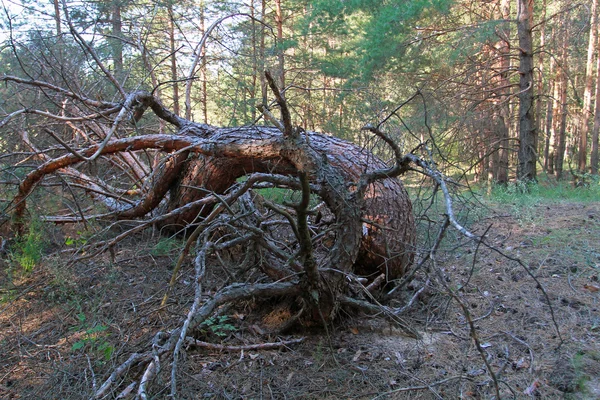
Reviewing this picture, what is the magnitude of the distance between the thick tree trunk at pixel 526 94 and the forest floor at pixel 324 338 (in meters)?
4.79

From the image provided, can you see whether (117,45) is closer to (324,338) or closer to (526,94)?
(324,338)

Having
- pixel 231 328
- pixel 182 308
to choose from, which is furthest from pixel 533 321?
pixel 182 308

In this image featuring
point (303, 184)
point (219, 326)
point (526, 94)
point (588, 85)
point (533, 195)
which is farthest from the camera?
point (588, 85)

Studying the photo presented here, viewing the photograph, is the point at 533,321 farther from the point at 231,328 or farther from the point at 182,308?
the point at 182,308

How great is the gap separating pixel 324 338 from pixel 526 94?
26.0ft

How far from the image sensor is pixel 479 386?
225cm

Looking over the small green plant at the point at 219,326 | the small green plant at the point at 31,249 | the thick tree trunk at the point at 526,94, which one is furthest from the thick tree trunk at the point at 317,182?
the thick tree trunk at the point at 526,94

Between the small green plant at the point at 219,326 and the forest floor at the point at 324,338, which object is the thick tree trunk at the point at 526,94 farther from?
the small green plant at the point at 219,326

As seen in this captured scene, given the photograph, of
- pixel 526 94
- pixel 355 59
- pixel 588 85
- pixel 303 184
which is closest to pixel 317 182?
pixel 303 184

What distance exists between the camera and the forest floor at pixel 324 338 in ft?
7.45

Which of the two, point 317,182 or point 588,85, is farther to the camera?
point 588,85

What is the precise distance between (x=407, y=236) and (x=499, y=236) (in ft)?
5.92

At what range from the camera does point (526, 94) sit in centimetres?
827

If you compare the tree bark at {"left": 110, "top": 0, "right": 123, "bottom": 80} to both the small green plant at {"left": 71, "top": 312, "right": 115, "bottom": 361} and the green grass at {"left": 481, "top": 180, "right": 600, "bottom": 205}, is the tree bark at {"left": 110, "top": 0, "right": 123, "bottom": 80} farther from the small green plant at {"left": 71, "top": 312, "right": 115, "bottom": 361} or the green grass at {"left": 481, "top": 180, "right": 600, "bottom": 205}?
the green grass at {"left": 481, "top": 180, "right": 600, "bottom": 205}
